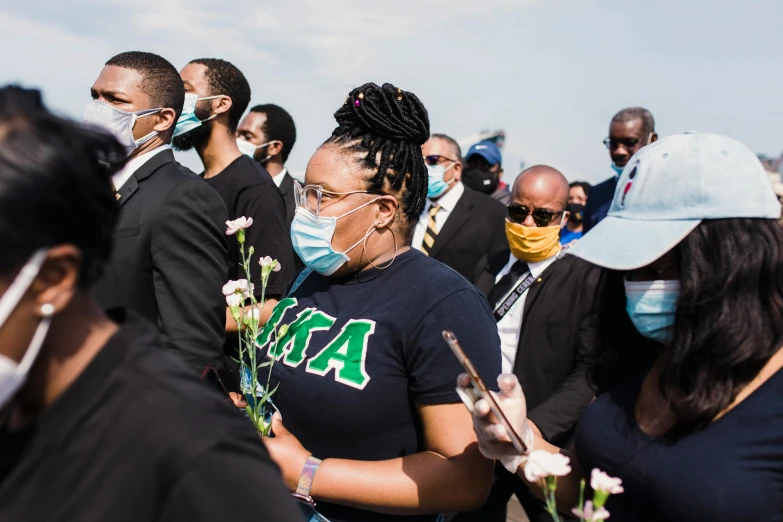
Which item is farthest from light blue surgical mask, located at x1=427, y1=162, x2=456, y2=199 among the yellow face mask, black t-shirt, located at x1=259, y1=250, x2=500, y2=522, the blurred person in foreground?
black t-shirt, located at x1=259, y1=250, x2=500, y2=522

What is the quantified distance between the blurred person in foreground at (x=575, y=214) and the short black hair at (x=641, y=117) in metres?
0.70

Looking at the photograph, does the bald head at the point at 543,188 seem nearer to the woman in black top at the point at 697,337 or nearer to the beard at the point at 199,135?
the beard at the point at 199,135

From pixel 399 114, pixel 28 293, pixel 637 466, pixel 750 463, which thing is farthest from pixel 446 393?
pixel 28 293

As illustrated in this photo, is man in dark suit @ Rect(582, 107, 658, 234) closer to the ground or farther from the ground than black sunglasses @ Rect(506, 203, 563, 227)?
farther from the ground

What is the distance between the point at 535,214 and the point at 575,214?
370 cm

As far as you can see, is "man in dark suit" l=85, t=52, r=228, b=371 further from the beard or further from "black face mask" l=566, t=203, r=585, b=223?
"black face mask" l=566, t=203, r=585, b=223

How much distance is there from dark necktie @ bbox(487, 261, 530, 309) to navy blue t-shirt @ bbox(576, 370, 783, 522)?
84.8 inches

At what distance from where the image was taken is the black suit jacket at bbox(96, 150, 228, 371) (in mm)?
2896

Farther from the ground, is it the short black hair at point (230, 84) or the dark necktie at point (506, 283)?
the short black hair at point (230, 84)

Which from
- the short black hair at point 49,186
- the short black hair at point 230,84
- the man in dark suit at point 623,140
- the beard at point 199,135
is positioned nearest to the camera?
the short black hair at point 49,186

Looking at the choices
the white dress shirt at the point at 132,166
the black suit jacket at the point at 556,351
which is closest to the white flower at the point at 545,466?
the black suit jacket at the point at 556,351

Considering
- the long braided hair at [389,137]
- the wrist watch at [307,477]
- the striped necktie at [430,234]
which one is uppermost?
the long braided hair at [389,137]

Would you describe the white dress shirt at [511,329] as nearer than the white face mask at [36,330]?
No

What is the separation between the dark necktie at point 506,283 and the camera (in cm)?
399
